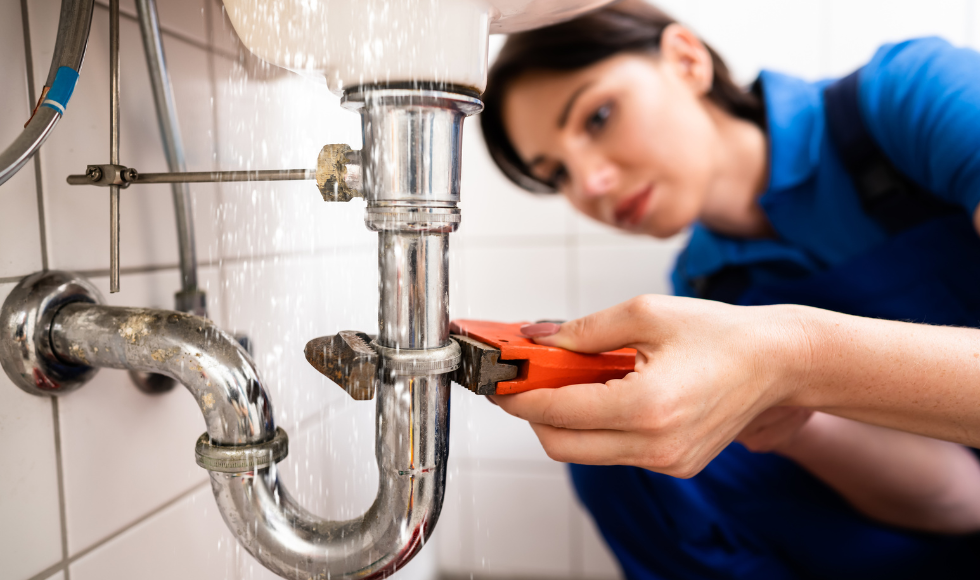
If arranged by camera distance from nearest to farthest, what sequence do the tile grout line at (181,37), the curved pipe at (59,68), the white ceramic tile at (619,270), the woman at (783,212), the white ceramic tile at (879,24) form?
the curved pipe at (59,68) < the tile grout line at (181,37) < the woman at (783,212) < the white ceramic tile at (879,24) < the white ceramic tile at (619,270)

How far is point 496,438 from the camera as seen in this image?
1.05 metres

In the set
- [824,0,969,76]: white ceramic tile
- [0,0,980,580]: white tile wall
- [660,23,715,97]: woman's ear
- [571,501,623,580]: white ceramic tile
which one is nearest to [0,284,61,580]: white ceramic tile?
[0,0,980,580]: white tile wall

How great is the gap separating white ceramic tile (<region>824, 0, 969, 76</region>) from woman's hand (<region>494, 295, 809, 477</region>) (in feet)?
2.45

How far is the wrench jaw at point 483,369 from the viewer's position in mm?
312

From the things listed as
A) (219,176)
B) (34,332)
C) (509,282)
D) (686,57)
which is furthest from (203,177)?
(509,282)

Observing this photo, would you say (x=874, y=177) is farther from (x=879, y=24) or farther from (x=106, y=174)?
(x=106, y=174)

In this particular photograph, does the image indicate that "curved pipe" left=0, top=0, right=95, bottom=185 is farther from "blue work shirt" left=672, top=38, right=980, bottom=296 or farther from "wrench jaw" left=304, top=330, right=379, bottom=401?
"blue work shirt" left=672, top=38, right=980, bottom=296

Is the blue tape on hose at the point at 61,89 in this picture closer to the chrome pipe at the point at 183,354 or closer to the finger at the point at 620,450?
the chrome pipe at the point at 183,354

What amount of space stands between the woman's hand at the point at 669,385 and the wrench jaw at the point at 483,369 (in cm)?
2

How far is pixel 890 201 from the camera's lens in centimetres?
65

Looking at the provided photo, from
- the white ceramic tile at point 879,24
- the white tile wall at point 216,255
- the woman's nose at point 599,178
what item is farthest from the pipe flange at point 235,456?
the white ceramic tile at point 879,24

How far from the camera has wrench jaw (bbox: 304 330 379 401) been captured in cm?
30

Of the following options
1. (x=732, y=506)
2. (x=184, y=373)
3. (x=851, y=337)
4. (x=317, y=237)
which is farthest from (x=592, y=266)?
(x=184, y=373)

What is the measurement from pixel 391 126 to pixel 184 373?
18 centimetres
